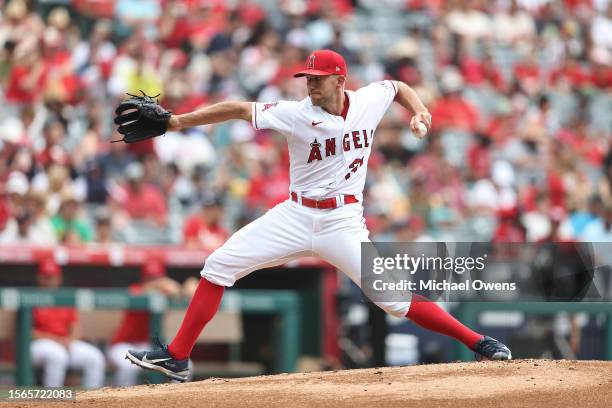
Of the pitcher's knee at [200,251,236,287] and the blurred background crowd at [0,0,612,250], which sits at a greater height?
the blurred background crowd at [0,0,612,250]

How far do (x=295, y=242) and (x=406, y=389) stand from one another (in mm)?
936

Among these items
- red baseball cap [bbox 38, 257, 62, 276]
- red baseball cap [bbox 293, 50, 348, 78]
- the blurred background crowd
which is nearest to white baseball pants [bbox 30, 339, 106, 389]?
red baseball cap [bbox 38, 257, 62, 276]

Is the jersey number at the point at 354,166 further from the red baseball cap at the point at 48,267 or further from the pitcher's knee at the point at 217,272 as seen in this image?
the red baseball cap at the point at 48,267

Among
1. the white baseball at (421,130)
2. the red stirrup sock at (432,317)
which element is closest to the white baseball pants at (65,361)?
the red stirrup sock at (432,317)

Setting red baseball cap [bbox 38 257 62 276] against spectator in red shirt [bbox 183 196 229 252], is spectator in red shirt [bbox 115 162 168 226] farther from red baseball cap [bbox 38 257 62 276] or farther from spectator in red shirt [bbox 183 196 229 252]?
red baseball cap [bbox 38 257 62 276]

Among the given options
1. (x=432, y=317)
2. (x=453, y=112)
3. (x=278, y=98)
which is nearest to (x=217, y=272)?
(x=432, y=317)

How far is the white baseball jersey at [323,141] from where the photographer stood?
616cm

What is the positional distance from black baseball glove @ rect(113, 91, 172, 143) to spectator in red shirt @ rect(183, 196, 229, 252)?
4095mm

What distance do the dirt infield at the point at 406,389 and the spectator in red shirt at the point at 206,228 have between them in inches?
149

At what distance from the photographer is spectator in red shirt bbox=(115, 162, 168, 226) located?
11148mm

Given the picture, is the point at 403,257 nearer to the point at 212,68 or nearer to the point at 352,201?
the point at 352,201

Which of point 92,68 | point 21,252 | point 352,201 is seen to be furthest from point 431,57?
point 352,201

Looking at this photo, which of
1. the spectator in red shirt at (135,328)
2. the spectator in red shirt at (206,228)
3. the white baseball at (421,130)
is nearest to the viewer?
the white baseball at (421,130)

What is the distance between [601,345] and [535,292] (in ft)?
3.43
